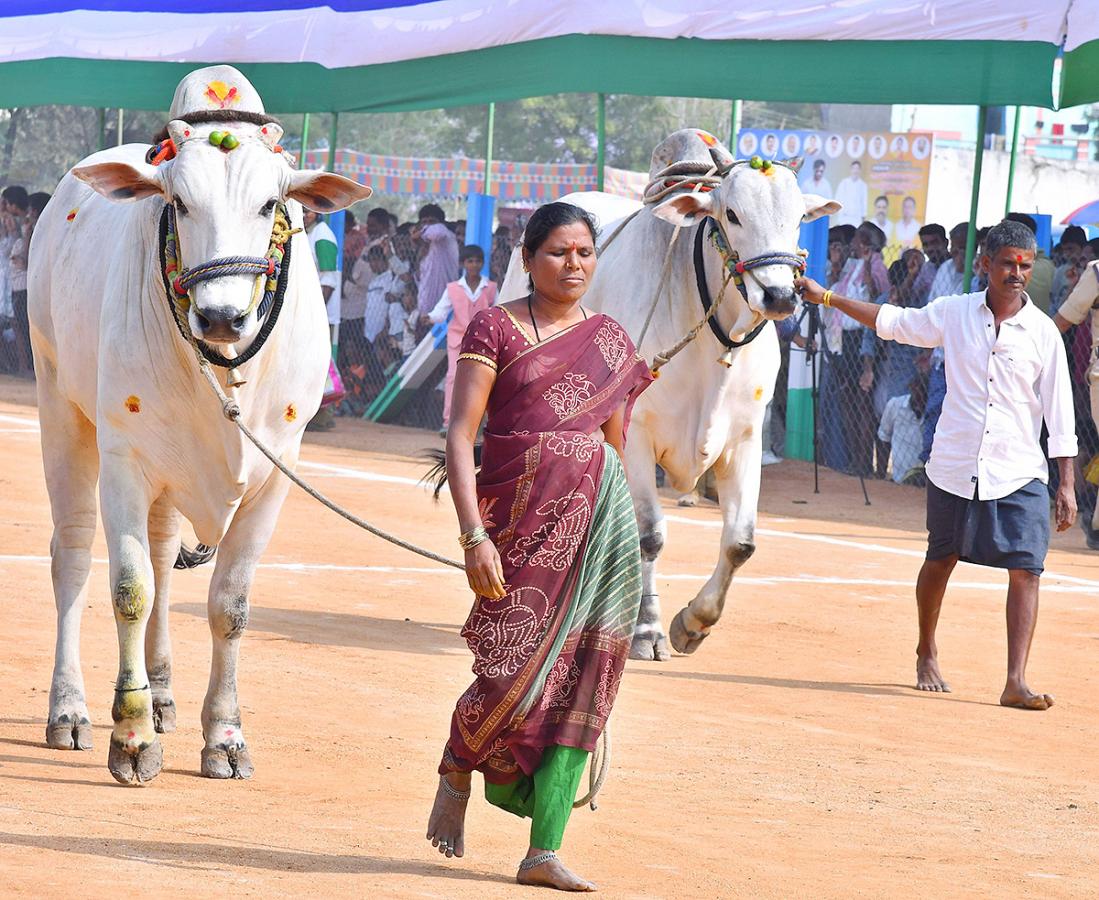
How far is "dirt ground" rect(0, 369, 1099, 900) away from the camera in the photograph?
4934 mm

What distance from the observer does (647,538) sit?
28.2 ft

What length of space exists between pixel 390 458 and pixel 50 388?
1022 cm

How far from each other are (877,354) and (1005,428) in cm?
866

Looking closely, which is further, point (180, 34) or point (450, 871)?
point (180, 34)

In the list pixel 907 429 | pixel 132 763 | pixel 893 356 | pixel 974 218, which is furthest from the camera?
pixel 893 356

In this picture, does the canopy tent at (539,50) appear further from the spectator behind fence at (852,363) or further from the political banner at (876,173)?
the political banner at (876,173)

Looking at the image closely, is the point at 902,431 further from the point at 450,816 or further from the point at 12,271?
the point at 12,271

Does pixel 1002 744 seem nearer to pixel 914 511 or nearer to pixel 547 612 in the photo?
pixel 547 612

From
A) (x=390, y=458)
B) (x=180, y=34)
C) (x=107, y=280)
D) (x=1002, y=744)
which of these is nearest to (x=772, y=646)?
(x=1002, y=744)

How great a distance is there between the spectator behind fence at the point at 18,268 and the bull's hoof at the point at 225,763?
1878 centimetres

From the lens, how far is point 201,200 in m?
5.50

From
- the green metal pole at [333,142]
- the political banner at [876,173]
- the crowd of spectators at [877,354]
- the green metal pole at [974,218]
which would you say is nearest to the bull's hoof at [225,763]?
the crowd of spectators at [877,354]

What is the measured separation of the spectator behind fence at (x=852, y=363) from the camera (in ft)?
54.6

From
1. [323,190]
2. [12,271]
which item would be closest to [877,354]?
[323,190]
